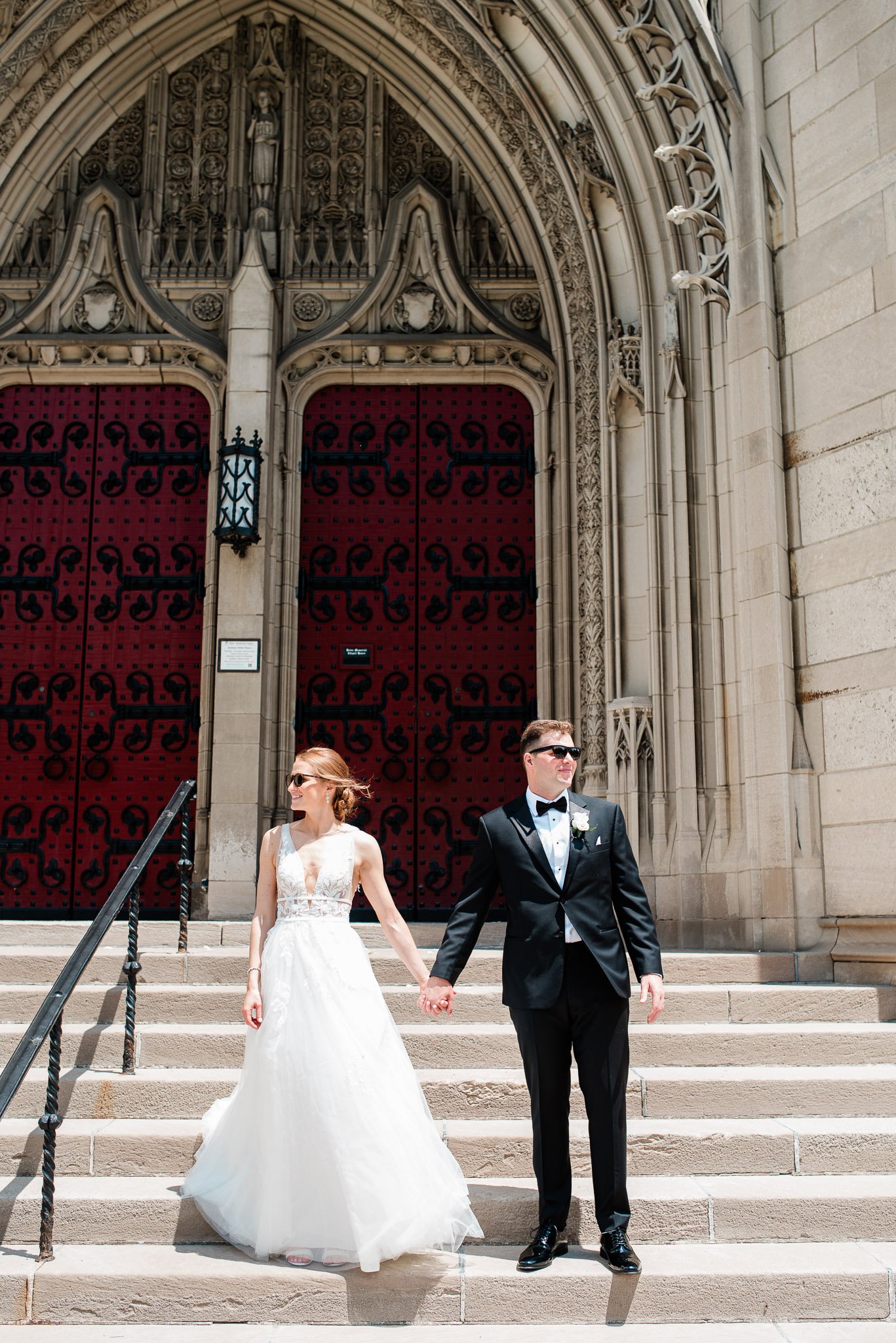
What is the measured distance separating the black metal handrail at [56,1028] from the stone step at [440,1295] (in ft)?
0.80

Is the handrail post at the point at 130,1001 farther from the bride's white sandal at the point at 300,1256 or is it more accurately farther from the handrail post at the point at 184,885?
the bride's white sandal at the point at 300,1256

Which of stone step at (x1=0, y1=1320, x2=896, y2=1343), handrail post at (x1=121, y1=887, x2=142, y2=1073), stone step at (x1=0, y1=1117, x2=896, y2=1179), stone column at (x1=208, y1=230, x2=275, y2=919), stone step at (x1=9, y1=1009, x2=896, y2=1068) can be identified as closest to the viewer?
stone step at (x1=0, y1=1320, x2=896, y2=1343)

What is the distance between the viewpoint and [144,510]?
934 cm

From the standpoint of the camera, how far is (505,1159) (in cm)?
450

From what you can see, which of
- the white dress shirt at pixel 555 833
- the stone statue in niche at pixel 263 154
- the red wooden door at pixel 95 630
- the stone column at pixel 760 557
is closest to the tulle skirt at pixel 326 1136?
the white dress shirt at pixel 555 833

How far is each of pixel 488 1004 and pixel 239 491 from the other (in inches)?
177

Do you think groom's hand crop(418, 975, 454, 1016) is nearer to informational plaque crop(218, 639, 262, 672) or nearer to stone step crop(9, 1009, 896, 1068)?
stone step crop(9, 1009, 896, 1068)

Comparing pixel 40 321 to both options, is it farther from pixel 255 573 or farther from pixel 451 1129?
pixel 451 1129

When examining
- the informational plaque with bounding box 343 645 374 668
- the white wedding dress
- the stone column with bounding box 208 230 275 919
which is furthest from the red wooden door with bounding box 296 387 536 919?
the white wedding dress

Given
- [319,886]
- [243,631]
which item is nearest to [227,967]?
[319,886]

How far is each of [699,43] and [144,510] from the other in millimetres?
4611

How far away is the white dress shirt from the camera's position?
4176mm

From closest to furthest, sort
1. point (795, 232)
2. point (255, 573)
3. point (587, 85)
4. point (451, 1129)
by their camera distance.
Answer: point (451, 1129) → point (795, 232) → point (587, 85) → point (255, 573)

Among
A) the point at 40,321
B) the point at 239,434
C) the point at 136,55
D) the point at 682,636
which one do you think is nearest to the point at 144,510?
the point at 239,434
